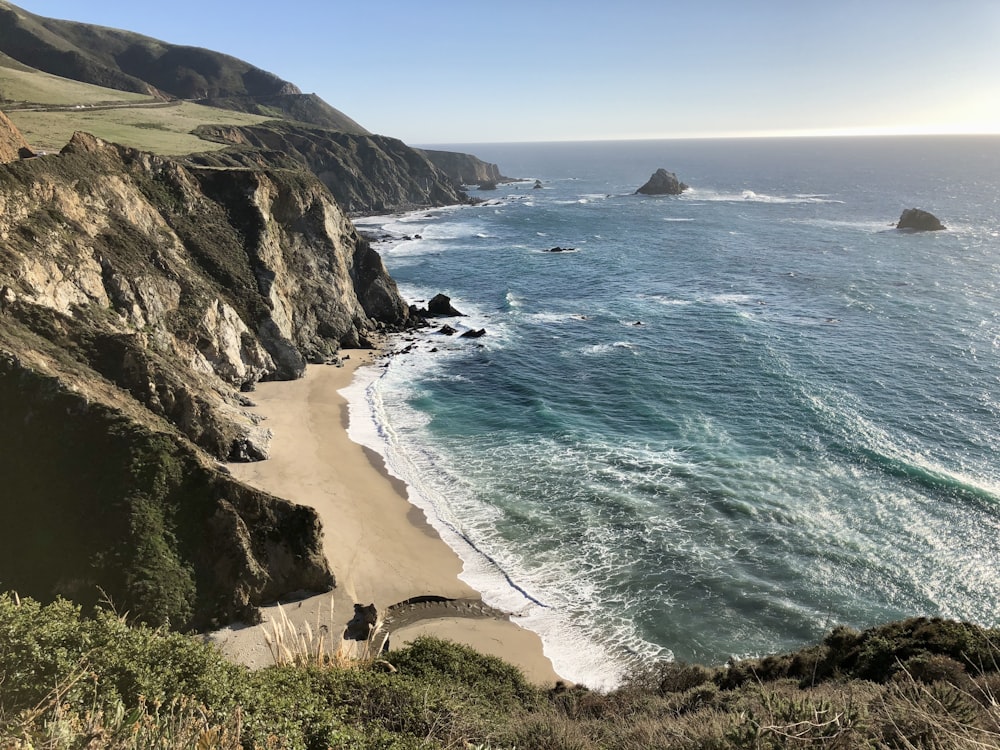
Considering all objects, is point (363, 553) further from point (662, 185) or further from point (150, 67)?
point (150, 67)

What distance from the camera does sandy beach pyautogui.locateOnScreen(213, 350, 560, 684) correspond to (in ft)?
71.0

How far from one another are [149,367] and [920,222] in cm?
11788

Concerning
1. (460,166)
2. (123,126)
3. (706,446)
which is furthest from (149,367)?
(460,166)

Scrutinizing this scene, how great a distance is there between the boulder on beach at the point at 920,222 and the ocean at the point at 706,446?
960 inches

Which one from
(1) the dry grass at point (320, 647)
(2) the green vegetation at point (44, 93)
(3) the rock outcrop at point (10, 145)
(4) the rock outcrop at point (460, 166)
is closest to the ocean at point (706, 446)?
(1) the dry grass at point (320, 647)

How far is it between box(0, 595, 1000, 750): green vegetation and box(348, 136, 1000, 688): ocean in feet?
16.1

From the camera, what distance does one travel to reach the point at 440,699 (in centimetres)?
1445

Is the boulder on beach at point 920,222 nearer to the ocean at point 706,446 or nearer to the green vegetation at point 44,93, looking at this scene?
the ocean at point 706,446

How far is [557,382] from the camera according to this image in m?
45.9

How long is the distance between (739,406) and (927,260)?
194 ft

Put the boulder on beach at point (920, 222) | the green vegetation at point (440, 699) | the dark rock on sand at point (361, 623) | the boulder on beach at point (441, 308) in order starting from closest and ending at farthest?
the green vegetation at point (440, 699) → the dark rock on sand at point (361, 623) → the boulder on beach at point (441, 308) → the boulder on beach at point (920, 222)

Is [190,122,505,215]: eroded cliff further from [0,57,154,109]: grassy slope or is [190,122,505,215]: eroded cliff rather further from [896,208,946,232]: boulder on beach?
[896,208,946,232]: boulder on beach

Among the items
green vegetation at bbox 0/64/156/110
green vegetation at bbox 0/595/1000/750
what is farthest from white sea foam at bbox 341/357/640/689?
green vegetation at bbox 0/64/156/110

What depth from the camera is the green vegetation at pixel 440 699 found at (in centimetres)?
907
